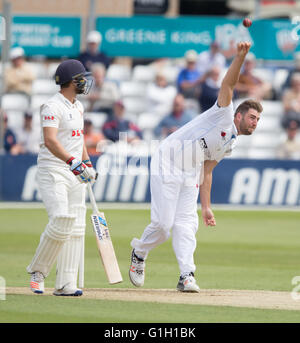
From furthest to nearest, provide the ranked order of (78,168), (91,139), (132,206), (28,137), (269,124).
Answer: (269,124) < (28,137) < (91,139) < (132,206) < (78,168)

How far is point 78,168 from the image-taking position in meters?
7.80

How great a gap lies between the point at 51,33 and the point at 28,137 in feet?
9.40

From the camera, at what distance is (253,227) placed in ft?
50.4

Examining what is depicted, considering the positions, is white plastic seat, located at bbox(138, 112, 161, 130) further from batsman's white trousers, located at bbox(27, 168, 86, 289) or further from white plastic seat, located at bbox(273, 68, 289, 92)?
batsman's white trousers, located at bbox(27, 168, 86, 289)

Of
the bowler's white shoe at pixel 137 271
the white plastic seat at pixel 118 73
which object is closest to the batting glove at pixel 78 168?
the bowler's white shoe at pixel 137 271

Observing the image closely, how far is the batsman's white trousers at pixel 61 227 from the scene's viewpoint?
7922 millimetres

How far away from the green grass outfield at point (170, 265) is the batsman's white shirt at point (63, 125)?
126 centimetres

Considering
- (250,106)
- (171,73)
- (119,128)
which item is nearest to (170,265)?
(250,106)

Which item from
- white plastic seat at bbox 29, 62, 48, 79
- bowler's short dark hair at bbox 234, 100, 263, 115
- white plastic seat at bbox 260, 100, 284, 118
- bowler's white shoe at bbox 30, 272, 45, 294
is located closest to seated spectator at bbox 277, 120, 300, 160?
white plastic seat at bbox 260, 100, 284, 118

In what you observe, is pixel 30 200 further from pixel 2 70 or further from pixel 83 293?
pixel 83 293

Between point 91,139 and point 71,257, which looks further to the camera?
point 91,139

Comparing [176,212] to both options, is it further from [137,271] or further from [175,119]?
[175,119]

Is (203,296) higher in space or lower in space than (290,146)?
lower

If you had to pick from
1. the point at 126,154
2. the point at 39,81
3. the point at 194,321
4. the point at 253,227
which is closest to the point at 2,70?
the point at 39,81
